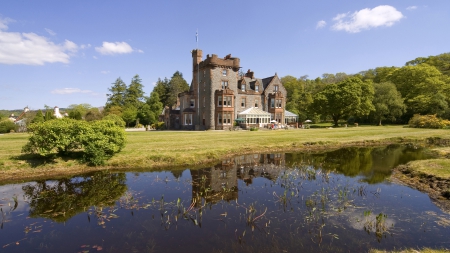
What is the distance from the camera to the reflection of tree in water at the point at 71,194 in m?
9.02

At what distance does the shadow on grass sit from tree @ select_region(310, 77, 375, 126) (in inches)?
1947

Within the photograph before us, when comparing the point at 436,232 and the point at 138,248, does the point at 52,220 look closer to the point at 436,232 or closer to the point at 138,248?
the point at 138,248

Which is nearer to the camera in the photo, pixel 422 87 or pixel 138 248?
pixel 138 248

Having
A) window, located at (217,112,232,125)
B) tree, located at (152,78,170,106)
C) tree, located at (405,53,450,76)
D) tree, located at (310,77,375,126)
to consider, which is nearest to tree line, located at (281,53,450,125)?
tree, located at (310,77,375,126)

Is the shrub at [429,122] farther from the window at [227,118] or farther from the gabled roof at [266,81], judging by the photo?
the window at [227,118]

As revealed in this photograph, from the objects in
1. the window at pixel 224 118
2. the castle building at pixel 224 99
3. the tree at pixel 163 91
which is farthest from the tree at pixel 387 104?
the tree at pixel 163 91

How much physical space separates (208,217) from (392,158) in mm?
17443

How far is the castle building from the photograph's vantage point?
144ft

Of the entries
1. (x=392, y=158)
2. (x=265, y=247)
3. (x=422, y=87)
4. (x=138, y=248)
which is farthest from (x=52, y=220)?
(x=422, y=87)

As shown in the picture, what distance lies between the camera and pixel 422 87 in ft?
180

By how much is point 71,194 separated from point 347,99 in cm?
5198

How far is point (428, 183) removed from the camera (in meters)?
11.7

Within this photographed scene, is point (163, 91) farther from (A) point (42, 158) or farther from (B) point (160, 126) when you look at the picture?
(A) point (42, 158)

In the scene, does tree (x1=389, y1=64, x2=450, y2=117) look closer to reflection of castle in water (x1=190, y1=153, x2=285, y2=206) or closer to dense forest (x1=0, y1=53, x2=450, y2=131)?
dense forest (x1=0, y1=53, x2=450, y2=131)
